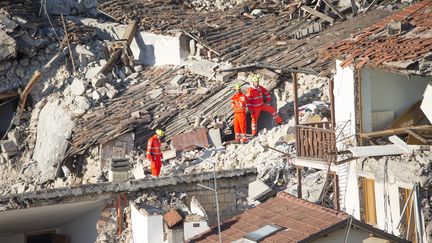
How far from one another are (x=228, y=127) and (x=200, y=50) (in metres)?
4.24

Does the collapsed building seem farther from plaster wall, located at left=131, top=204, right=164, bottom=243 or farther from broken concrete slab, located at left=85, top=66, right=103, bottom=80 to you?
plaster wall, located at left=131, top=204, right=164, bottom=243

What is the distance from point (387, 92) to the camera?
1000 inches

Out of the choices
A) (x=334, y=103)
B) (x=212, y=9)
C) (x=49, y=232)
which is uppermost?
(x=212, y=9)

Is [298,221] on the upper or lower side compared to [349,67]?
lower

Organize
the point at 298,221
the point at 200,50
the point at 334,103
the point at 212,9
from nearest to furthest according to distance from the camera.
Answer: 1. the point at 298,221
2. the point at 334,103
3. the point at 200,50
4. the point at 212,9

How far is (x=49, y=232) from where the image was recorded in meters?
26.4

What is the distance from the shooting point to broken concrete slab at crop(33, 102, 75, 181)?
3322 centimetres

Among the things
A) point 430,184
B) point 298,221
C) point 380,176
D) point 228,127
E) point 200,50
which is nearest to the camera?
point 298,221

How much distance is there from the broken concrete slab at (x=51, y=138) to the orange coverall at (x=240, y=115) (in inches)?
182

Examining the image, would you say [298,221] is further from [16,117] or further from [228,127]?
[16,117]

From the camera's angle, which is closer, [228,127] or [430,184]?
[430,184]

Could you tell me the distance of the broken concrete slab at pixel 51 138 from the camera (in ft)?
109

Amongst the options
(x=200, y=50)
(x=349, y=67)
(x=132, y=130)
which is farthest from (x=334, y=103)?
(x=200, y=50)

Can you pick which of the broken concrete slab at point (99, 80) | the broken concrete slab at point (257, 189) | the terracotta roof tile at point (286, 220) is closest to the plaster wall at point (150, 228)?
the terracotta roof tile at point (286, 220)
